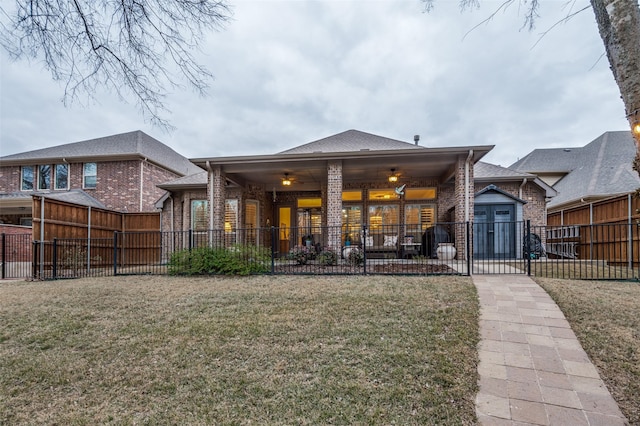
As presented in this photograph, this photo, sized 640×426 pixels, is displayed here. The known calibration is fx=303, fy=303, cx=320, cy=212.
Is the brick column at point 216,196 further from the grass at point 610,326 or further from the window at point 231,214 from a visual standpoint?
the grass at point 610,326

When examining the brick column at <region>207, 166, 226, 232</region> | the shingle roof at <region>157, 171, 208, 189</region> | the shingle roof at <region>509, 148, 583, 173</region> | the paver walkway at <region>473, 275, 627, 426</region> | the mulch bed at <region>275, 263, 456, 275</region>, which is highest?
the shingle roof at <region>509, 148, 583, 173</region>

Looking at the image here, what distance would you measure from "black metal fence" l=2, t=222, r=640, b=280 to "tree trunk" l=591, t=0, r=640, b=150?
4.52 meters

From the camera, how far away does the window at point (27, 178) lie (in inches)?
592

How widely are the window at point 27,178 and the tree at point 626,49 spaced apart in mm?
20726

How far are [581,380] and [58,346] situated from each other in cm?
551

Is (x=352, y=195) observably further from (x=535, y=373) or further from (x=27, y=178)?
(x=27, y=178)

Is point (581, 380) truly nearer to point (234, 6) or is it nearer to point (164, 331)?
point (164, 331)

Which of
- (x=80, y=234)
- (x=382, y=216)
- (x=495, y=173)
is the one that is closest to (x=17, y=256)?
(x=80, y=234)

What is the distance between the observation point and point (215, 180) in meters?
9.70

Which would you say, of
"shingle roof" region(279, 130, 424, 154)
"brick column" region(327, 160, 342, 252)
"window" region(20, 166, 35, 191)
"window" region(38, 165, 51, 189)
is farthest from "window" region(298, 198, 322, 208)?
"window" region(20, 166, 35, 191)

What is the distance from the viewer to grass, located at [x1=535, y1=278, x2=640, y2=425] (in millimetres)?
2568

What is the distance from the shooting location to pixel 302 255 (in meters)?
8.28

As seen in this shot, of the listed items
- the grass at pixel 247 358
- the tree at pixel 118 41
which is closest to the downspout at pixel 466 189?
the grass at pixel 247 358

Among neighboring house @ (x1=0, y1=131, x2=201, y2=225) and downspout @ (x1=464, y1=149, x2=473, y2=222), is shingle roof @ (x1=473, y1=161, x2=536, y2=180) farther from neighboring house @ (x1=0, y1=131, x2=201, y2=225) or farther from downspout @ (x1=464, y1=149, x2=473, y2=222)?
neighboring house @ (x1=0, y1=131, x2=201, y2=225)
